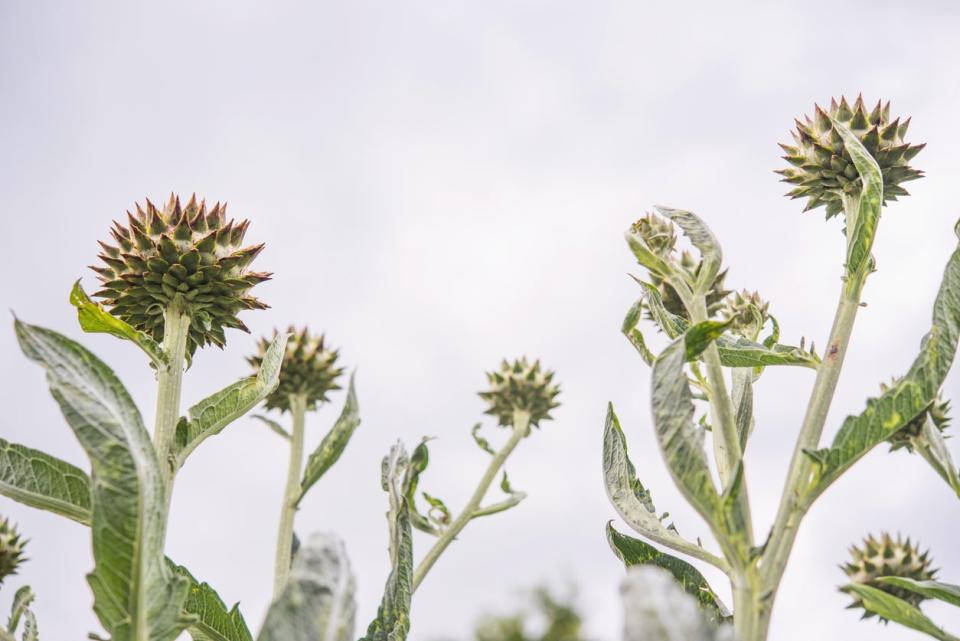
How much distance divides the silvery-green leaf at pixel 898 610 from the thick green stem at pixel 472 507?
2.49 m

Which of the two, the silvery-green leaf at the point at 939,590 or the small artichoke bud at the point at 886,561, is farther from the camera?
the small artichoke bud at the point at 886,561

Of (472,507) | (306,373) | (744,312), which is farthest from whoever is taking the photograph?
(306,373)

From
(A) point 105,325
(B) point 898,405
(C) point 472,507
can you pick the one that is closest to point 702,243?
(B) point 898,405

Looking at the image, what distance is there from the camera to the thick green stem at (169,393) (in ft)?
7.86

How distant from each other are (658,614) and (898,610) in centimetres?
92

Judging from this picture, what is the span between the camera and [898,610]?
74.7 inches

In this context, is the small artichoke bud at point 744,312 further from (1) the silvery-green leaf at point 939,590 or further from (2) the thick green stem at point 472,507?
(2) the thick green stem at point 472,507

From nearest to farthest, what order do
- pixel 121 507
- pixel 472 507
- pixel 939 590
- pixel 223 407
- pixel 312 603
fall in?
pixel 312 603, pixel 121 507, pixel 939 590, pixel 223 407, pixel 472 507

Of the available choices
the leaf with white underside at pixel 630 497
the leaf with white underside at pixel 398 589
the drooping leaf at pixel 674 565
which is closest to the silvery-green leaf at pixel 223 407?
the leaf with white underside at pixel 398 589

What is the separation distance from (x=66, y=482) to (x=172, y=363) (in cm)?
55

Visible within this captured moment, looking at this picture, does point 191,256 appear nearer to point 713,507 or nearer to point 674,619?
point 713,507

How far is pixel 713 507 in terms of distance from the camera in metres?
1.74

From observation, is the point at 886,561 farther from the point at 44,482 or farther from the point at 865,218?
the point at 44,482

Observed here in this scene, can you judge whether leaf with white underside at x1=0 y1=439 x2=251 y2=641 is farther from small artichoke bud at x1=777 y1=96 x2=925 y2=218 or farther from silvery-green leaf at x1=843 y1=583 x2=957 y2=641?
small artichoke bud at x1=777 y1=96 x2=925 y2=218
